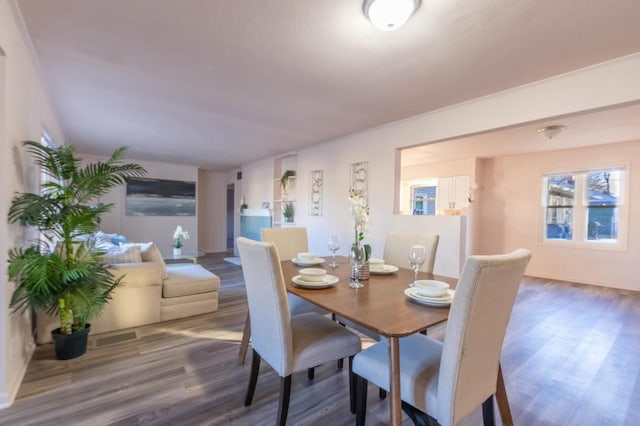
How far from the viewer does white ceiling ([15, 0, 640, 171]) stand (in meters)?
1.69

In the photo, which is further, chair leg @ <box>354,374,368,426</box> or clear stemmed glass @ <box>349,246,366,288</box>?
clear stemmed glass @ <box>349,246,366,288</box>

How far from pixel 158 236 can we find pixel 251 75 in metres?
5.94

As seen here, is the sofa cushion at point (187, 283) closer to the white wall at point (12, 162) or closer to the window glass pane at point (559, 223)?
the white wall at point (12, 162)

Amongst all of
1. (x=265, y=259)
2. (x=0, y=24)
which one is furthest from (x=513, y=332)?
(x=0, y=24)

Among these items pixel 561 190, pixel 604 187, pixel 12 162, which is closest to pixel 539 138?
pixel 561 190

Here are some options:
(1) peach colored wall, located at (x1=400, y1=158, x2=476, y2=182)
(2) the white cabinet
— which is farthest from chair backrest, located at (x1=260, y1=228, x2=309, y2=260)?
(1) peach colored wall, located at (x1=400, y1=158, x2=476, y2=182)

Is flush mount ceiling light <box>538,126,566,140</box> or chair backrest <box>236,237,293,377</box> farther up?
flush mount ceiling light <box>538,126,566,140</box>

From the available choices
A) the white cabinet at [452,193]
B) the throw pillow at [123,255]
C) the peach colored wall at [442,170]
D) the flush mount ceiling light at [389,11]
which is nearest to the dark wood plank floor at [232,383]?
the throw pillow at [123,255]

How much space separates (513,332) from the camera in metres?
2.88

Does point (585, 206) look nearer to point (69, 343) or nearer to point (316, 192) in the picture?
point (316, 192)

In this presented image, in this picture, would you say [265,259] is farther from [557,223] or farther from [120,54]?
[557,223]

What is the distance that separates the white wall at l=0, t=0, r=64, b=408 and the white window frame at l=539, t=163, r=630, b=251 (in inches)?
286

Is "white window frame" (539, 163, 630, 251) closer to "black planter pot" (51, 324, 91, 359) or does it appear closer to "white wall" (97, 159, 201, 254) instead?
"black planter pot" (51, 324, 91, 359)

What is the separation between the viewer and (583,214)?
514 centimetres
